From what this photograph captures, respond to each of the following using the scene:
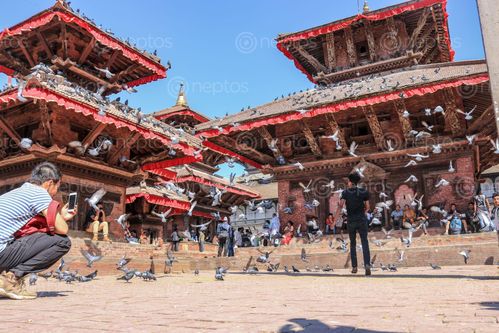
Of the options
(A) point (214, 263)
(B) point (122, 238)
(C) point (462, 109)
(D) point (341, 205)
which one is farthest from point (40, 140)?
(C) point (462, 109)

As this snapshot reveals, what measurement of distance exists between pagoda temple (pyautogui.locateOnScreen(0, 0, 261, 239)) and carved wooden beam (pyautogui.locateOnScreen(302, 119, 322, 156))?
2.85 m

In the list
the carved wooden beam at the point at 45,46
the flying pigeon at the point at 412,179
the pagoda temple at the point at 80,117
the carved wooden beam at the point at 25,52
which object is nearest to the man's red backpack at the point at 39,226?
the pagoda temple at the point at 80,117

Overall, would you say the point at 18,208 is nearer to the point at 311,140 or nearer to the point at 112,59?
the point at 311,140

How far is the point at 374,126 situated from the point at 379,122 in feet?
2.59

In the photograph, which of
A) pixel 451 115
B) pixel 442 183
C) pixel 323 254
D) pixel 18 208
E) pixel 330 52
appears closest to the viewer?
pixel 18 208

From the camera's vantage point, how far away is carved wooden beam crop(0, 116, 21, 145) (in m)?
13.7

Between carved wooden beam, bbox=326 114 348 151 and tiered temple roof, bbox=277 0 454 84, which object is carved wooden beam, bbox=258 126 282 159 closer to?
carved wooden beam, bbox=326 114 348 151

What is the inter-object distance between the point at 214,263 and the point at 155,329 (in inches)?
425

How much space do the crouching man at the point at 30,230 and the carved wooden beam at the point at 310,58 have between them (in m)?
16.9

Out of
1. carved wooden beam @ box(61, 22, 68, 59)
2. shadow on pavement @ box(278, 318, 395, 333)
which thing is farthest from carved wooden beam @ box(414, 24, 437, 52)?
shadow on pavement @ box(278, 318, 395, 333)

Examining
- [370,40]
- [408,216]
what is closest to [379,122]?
[408,216]

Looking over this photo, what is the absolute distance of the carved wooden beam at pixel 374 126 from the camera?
45.1 feet

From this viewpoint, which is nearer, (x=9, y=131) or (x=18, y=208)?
(x=18, y=208)

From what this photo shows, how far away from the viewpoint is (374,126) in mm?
14203
